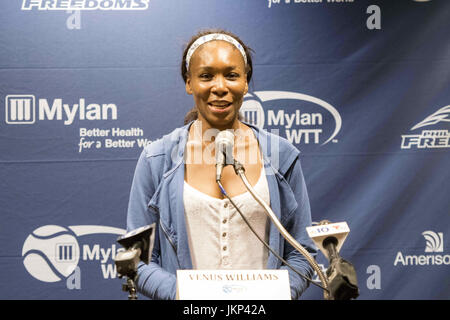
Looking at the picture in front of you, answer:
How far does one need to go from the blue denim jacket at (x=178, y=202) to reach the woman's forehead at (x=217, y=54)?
296 mm

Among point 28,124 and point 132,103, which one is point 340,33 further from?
point 28,124

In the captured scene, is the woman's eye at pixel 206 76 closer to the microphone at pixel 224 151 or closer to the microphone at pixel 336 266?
the microphone at pixel 224 151

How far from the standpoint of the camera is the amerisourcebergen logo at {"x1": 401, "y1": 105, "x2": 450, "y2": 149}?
3.11 metres

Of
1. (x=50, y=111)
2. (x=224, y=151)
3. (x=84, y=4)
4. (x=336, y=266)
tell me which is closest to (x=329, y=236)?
(x=336, y=266)

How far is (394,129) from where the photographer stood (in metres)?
3.12

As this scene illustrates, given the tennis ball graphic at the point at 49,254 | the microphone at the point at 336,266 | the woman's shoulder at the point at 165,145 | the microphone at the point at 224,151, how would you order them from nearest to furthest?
the microphone at the point at 336,266 < the microphone at the point at 224,151 < the woman's shoulder at the point at 165,145 < the tennis ball graphic at the point at 49,254

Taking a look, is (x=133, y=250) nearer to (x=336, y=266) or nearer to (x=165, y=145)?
(x=336, y=266)

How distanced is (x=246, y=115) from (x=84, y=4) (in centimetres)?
109

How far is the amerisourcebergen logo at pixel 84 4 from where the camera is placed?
3.12 meters

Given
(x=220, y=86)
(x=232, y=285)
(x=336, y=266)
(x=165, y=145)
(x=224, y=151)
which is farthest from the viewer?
(x=165, y=145)

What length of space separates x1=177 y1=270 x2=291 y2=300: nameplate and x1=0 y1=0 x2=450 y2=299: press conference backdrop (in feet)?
6.04

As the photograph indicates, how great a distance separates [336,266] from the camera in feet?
3.83

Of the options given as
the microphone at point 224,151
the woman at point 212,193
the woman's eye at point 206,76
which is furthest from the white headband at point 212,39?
the microphone at point 224,151
